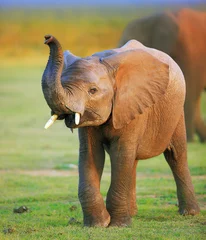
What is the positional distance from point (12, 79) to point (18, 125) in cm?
1492

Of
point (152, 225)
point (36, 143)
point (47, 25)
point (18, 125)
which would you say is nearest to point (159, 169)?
point (36, 143)

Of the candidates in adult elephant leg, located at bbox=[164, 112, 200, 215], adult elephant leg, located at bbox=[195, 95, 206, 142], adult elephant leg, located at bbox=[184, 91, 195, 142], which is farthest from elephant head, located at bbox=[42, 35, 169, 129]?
adult elephant leg, located at bbox=[195, 95, 206, 142]

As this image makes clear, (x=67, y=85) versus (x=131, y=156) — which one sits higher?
(x=67, y=85)

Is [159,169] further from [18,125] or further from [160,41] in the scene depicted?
[18,125]

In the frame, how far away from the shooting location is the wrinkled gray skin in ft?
30.7

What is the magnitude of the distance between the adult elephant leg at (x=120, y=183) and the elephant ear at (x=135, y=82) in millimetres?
301

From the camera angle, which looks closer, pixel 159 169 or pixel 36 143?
pixel 159 169

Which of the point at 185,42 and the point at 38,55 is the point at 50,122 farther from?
the point at 38,55

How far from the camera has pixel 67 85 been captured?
941cm

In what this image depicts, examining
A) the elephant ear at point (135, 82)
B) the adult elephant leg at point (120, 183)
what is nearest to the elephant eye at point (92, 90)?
the elephant ear at point (135, 82)

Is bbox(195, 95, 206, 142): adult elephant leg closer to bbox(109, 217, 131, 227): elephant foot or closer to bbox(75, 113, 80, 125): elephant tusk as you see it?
bbox(109, 217, 131, 227): elephant foot

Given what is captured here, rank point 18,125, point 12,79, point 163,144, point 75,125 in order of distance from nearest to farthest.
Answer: point 75,125 < point 163,144 < point 18,125 < point 12,79

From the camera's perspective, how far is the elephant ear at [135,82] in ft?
32.4

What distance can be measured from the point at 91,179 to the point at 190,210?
1774 mm
